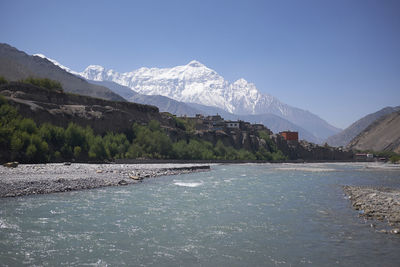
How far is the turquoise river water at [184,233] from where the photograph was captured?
11885mm

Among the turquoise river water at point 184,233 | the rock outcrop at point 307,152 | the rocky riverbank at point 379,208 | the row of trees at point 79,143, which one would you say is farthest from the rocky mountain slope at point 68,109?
the rock outcrop at point 307,152

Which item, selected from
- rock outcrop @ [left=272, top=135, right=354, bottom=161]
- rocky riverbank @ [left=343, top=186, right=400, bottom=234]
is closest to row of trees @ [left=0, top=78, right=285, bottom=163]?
rocky riverbank @ [left=343, top=186, right=400, bottom=234]

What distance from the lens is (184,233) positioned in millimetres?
15164

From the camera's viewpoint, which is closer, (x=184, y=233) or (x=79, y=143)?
(x=184, y=233)

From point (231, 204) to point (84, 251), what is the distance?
12267 mm

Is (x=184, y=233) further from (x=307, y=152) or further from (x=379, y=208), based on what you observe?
(x=307, y=152)

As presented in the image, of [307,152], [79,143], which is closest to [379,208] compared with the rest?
[79,143]

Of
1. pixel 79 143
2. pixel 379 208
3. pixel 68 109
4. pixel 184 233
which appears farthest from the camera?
pixel 68 109

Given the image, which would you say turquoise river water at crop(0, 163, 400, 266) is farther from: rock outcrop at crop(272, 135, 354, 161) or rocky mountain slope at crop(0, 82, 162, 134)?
rock outcrop at crop(272, 135, 354, 161)

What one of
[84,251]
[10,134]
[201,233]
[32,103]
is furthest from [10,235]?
[32,103]

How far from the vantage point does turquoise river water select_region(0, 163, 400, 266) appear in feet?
39.0

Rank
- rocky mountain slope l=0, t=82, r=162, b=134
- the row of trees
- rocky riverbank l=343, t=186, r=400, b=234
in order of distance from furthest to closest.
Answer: rocky mountain slope l=0, t=82, r=162, b=134, the row of trees, rocky riverbank l=343, t=186, r=400, b=234

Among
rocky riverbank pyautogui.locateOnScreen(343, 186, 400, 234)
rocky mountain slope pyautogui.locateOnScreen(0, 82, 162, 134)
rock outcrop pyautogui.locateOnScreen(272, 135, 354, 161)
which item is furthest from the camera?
rock outcrop pyautogui.locateOnScreen(272, 135, 354, 161)

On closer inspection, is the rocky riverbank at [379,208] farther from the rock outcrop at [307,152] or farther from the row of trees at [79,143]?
the rock outcrop at [307,152]
